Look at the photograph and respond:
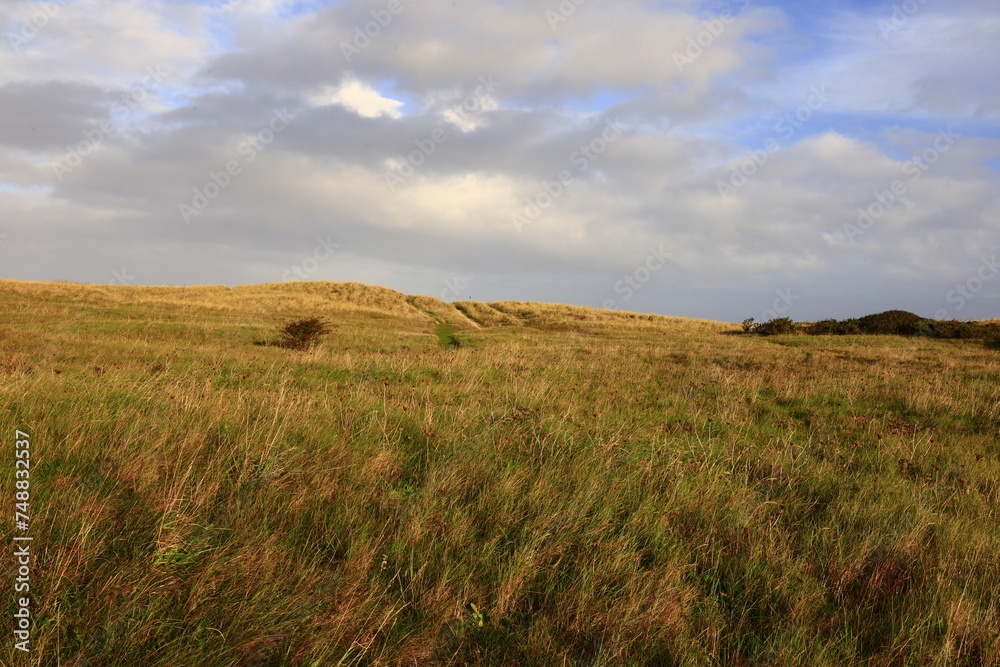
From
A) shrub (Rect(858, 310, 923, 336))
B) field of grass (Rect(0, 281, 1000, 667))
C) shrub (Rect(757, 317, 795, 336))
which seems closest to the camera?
field of grass (Rect(0, 281, 1000, 667))

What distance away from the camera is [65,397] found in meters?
5.52

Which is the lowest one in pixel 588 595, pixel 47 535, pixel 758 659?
pixel 758 659

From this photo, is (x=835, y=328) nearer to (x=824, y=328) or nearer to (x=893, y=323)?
(x=824, y=328)

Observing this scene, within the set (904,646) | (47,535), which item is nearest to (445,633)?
(47,535)

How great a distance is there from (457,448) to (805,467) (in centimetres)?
399

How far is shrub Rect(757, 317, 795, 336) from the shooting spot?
1535 inches

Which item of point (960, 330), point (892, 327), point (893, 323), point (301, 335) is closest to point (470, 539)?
point (301, 335)

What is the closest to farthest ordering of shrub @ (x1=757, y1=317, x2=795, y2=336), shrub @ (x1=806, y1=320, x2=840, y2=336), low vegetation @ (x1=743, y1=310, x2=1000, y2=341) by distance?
low vegetation @ (x1=743, y1=310, x2=1000, y2=341) < shrub @ (x1=806, y1=320, x2=840, y2=336) < shrub @ (x1=757, y1=317, x2=795, y2=336)

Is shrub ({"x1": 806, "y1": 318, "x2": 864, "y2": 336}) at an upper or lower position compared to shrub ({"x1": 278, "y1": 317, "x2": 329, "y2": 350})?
upper

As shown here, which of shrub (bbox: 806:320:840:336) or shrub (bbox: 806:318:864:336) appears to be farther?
shrub (bbox: 806:320:840:336)

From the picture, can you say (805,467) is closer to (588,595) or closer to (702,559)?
(702,559)

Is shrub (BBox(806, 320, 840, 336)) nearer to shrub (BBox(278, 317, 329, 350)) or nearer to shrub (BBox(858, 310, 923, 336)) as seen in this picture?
shrub (BBox(858, 310, 923, 336))

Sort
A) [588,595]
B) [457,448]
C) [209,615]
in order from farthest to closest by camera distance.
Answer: [457,448], [588,595], [209,615]

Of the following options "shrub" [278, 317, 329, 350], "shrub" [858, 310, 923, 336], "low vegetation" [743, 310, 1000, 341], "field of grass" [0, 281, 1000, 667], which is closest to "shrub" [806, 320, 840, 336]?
"low vegetation" [743, 310, 1000, 341]
